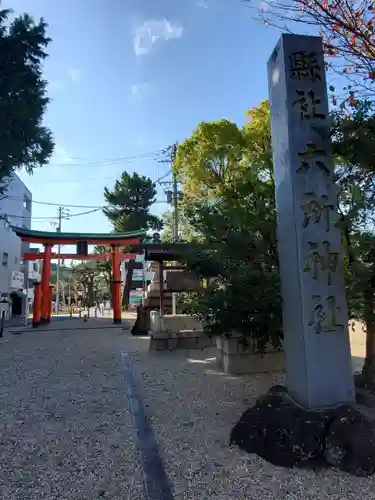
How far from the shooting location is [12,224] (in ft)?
77.9

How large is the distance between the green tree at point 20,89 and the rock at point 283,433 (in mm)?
8251

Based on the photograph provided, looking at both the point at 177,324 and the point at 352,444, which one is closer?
the point at 352,444

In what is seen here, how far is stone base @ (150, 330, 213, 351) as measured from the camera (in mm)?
8961

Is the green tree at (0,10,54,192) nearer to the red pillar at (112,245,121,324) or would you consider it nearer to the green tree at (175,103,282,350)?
the green tree at (175,103,282,350)

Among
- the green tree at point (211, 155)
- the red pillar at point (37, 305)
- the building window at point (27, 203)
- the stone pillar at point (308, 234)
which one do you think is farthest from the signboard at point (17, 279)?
the stone pillar at point (308, 234)

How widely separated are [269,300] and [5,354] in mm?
6956

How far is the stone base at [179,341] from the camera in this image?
8.96m

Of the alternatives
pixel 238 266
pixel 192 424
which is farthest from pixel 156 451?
pixel 238 266

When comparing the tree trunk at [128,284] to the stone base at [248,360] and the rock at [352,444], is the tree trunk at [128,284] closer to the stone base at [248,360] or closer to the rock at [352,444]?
the stone base at [248,360]

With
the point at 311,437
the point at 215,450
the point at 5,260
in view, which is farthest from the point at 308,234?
the point at 5,260

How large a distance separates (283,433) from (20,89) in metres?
9.44

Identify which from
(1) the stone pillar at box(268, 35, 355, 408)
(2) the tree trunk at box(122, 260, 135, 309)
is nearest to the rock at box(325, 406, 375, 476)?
(1) the stone pillar at box(268, 35, 355, 408)

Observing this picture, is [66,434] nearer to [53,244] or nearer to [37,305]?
[37,305]

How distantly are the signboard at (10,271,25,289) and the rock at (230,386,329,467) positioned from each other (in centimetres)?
2353
